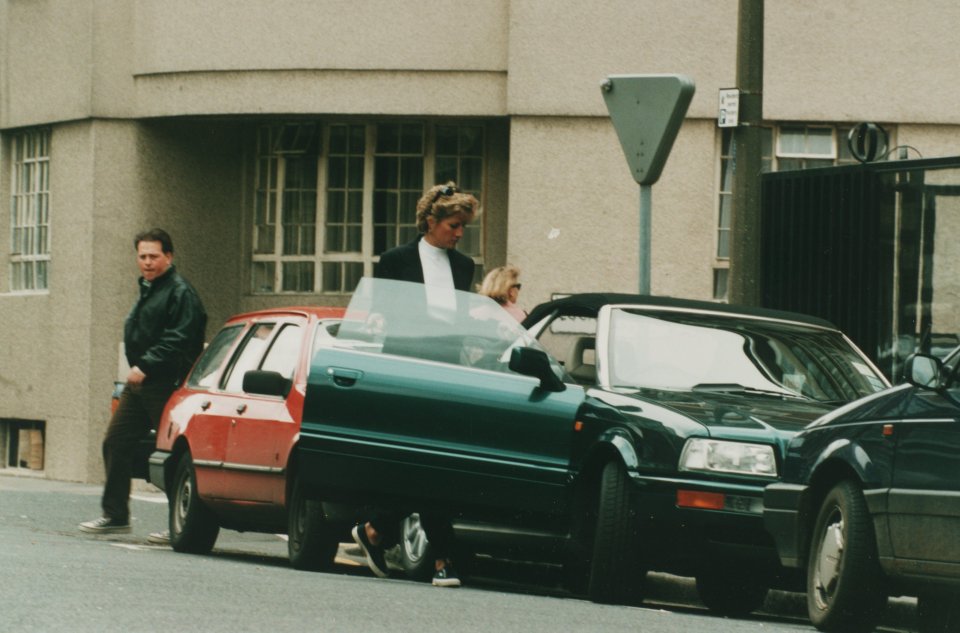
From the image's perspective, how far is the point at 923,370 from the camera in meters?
7.27

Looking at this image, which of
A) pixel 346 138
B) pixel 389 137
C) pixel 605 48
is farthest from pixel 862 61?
pixel 346 138

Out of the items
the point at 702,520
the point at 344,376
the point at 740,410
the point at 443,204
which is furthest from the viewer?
the point at 443,204

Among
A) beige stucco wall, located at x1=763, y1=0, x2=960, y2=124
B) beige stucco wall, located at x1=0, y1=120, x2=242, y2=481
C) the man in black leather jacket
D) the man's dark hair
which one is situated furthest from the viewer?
beige stucco wall, located at x1=0, y1=120, x2=242, y2=481

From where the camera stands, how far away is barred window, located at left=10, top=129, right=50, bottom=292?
19.6 metres

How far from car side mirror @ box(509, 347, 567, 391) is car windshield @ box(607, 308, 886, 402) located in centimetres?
41

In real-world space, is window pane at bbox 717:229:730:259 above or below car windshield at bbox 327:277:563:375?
above

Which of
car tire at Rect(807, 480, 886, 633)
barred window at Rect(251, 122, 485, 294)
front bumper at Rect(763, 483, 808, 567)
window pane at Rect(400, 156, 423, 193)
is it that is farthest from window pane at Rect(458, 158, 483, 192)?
car tire at Rect(807, 480, 886, 633)

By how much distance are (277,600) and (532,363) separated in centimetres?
188

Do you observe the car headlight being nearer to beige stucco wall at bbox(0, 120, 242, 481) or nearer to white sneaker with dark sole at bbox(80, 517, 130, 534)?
white sneaker with dark sole at bbox(80, 517, 130, 534)

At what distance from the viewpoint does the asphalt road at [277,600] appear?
706 cm

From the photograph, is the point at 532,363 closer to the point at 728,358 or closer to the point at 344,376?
the point at 344,376

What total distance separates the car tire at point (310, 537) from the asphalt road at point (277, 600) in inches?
Result: 6.1

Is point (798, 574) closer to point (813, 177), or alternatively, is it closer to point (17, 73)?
point (813, 177)

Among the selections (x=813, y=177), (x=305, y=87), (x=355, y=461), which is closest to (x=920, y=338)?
(x=813, y=177)
